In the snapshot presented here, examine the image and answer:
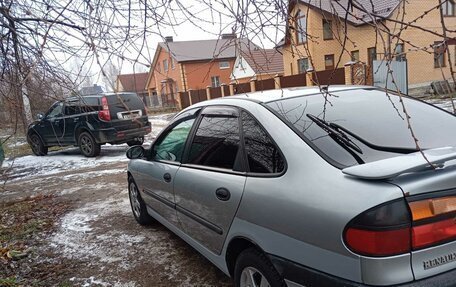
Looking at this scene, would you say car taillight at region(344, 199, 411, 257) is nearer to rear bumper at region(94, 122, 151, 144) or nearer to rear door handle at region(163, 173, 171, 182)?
rear door handle at region(163, 173, 171, 182)

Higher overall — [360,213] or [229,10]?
[229,10]

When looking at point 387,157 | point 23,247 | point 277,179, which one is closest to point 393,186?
point 387,157

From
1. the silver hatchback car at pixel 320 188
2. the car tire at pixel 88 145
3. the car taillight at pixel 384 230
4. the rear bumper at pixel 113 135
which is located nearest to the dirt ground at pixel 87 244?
the silver hatchback car at pixel 320 188

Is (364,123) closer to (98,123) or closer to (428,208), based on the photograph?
(428,208)

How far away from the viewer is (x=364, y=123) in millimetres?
2258

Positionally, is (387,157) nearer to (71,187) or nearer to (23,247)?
(23,247)

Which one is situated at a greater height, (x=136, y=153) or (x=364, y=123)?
(x=364, y=123)

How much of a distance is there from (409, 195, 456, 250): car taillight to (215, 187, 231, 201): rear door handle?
1158 mm

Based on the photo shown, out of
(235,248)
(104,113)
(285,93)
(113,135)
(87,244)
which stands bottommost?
(87,244)

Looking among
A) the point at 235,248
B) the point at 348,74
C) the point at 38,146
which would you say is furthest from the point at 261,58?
the point at 348,74

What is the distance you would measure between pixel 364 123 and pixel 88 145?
9.53 m

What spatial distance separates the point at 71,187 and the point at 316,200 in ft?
21.4

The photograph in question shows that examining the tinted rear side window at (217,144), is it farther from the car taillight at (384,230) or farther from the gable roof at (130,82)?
the car taillight at (384,230)

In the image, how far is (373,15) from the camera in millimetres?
1723
